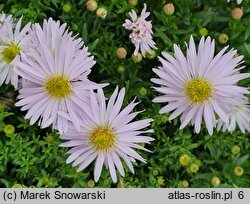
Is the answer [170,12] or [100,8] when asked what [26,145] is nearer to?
[100,8]

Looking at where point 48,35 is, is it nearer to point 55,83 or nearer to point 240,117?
point 55,83

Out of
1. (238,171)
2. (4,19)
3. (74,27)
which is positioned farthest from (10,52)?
(238,171)

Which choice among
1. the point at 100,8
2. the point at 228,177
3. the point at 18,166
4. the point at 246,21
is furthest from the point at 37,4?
the point at 228,177

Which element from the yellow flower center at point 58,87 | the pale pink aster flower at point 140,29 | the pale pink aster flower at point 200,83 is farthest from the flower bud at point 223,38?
the yellow flower center at point 58,87

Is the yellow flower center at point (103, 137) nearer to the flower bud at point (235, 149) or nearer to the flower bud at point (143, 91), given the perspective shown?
the flower bud at point (143, 91)

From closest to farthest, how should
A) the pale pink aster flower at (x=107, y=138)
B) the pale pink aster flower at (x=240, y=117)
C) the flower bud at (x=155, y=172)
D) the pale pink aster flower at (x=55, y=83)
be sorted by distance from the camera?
the pale pink aster flower at (x=55, y=83), the pale pink aster flower at (x=107, y=138), the flower bud at (x=155, y=172), the pale pink aster flower at (x=240, y=117)
